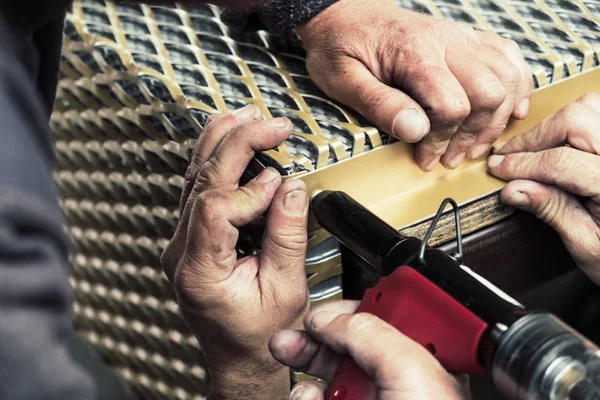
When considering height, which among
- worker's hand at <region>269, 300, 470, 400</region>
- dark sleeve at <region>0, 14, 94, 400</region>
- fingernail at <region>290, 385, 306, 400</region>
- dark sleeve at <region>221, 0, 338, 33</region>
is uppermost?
dark sleeve at <region>0, 14, 94, 400</region>

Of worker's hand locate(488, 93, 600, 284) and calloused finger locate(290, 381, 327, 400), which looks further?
worker's hand locate(488, 93, 600, 284)

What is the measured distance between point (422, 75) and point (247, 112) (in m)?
0.18

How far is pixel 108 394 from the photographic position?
1.74 feet

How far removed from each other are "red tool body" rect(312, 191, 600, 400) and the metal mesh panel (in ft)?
0.39

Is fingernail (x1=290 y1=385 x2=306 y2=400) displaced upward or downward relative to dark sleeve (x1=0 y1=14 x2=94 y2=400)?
downward

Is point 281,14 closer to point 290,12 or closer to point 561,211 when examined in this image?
point 290,12

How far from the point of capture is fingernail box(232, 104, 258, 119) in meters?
0.69

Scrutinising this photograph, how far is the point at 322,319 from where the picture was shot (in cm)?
58

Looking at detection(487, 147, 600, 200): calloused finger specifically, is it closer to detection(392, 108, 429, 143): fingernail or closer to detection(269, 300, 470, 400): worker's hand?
detection(392, 108, 429, 143): fingernail

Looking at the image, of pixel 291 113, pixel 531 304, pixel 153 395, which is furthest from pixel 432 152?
pixel 153 395

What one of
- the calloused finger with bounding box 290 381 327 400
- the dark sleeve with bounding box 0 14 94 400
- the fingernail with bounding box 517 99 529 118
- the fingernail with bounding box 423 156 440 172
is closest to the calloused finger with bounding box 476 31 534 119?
the fingernail with bounding box 517 99 529 118

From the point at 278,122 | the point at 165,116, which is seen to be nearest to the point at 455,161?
the point at 278,122

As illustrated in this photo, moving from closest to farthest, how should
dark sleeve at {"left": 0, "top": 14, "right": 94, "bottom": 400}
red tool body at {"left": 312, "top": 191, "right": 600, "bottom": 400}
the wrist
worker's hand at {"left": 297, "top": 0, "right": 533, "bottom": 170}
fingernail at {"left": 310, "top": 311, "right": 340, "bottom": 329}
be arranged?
dark sleeve at {"left": 0, "top": 14, "right": 94, "bottom": 400}, red tool body at {"left": 312, "top": 191, "right": 600, "bottom": 400}, fingernail at {"left": 310, "top": 311, "right": 340, "bottom": 329}, worker's hand at {"left": 297, "top": 0, "right": 533, "bottom": 170}, the wrist

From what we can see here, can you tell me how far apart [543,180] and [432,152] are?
0.12m
